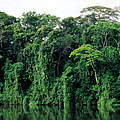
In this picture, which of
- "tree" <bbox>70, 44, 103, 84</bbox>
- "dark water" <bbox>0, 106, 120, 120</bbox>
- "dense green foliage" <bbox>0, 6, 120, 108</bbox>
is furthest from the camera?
"dense green foliage" <bbox>0, 6, 120, 108</bbox>

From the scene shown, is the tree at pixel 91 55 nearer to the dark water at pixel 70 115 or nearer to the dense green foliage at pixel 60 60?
the dense green foliage at pixel 60 60

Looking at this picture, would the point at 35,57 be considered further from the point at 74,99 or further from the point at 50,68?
the point at 74,99

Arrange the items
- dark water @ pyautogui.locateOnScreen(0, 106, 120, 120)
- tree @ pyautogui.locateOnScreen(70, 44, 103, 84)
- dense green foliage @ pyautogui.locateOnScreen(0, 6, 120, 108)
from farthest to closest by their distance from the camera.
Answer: dense green foliage @ pyautogui.locateOnScreen(0, 6, 120, 108)
tree @ pyautogui.locateOnScreen(70, 44, 103, 84)
dark water @ pyautogui.locateOnScreen(0, 106, 120, 120)

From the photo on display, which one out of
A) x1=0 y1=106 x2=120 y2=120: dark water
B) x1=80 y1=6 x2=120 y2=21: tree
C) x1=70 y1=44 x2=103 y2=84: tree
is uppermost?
x1=80 y1=6 x2=120 y2=21: tree

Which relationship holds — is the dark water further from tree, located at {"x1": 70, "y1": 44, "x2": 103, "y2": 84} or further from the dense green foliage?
tree, located at {"x1": 70, "y1": 44, "x2": 103, "y2": 84}

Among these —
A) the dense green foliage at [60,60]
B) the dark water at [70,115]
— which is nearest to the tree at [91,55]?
the dense green foliage at [60,60]

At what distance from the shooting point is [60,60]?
75.2ft

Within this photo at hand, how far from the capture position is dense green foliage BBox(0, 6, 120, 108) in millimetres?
19219

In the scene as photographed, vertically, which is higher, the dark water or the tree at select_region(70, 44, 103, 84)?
the tree at select_region(70, 44, 103, 84)

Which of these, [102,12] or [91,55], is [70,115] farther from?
[102,12]

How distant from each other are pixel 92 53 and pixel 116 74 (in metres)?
2.74

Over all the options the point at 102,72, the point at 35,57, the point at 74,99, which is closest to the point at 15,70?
the point at 35,57

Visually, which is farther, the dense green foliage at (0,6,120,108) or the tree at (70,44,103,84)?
the dense green foliage at (0,6,120,108)

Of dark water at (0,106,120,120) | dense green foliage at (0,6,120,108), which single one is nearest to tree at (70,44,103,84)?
dense green foliage at (0,6,120,108)
